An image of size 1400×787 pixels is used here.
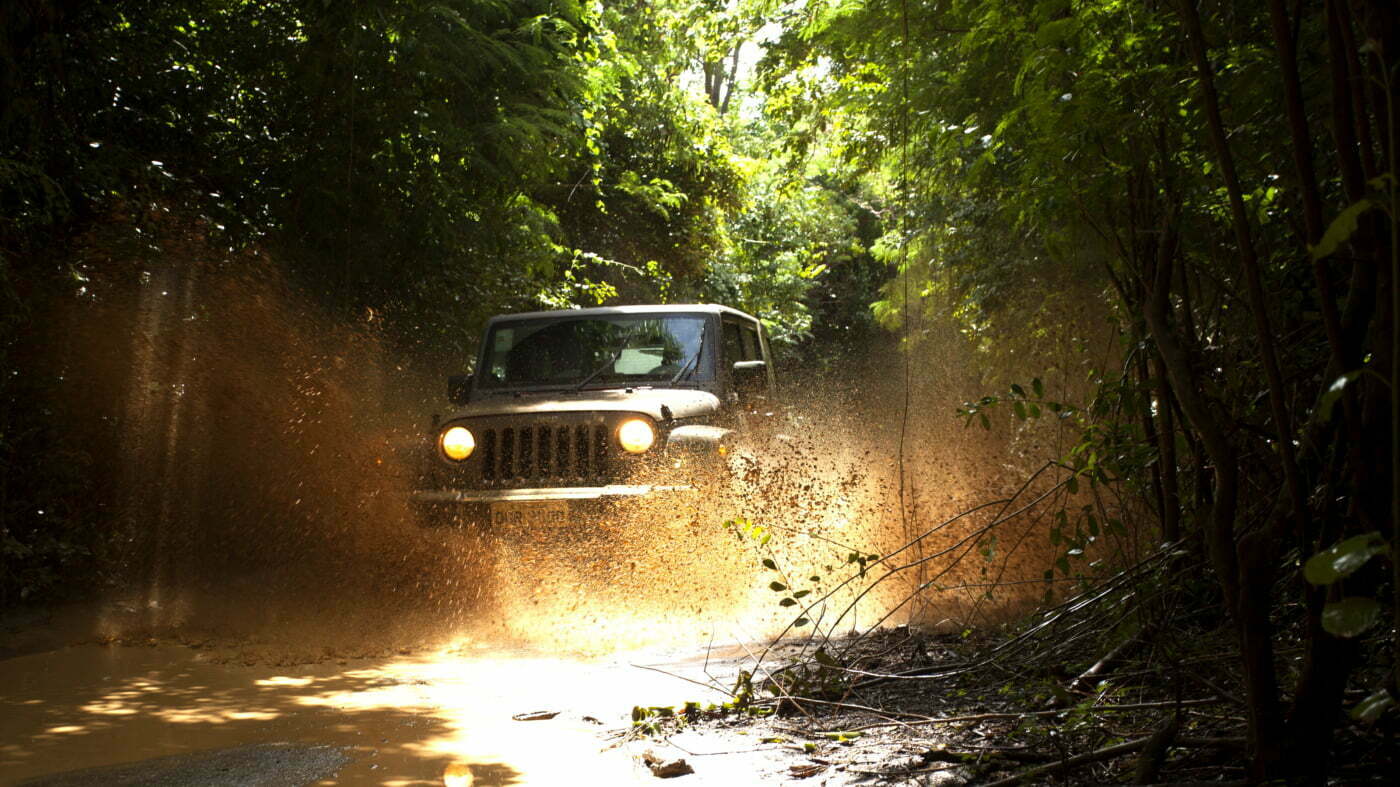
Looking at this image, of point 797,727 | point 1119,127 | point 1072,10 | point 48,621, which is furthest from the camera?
point 48,621

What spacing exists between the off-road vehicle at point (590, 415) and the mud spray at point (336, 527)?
0.23m

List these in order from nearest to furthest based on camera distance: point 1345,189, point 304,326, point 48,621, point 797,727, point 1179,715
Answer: point 1345,189 < point 1179,715 < point 797,727 < point 48,621 < point 304,326

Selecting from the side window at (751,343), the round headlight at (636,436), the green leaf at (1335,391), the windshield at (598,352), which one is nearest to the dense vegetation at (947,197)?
the green leaf at (1335,391)

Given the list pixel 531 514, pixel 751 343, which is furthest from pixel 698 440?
pixel 751 343

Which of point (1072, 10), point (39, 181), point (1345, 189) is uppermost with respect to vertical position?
point (39, 181)

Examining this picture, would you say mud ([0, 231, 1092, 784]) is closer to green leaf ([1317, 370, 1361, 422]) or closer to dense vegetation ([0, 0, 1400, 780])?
dense vegetation ([0, 0, 1400, 780])

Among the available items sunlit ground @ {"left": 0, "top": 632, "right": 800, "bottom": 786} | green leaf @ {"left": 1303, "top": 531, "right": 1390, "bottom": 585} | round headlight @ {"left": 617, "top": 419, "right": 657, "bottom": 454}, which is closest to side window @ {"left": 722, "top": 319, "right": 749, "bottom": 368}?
round headlight @ {"left": 617, "top": 419, "right": 657, "bottom": 454}

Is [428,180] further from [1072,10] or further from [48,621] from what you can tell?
[1072,10]

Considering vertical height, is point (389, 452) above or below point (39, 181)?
below

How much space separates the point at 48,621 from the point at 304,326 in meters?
3.11

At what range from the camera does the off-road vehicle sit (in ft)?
24.5

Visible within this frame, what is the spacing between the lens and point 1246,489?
4.03 metres

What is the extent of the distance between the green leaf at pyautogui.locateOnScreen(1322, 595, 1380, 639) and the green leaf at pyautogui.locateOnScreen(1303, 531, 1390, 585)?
0.13 m

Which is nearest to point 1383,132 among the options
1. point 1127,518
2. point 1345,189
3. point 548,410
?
point 1345,189
